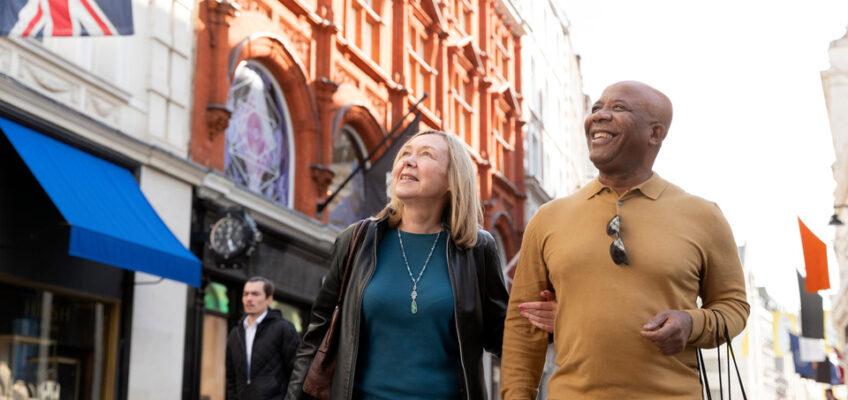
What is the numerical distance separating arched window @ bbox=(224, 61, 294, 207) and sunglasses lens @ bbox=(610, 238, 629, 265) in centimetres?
1341

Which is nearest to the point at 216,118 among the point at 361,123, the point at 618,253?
the point at 361,123

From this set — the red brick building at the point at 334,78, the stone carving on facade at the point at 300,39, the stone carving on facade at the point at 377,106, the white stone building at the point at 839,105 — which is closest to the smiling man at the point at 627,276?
the red brick building at the point at 334,78

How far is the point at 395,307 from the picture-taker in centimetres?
443

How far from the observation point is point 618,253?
3.52 metres

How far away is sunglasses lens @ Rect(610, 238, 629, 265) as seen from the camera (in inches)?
139

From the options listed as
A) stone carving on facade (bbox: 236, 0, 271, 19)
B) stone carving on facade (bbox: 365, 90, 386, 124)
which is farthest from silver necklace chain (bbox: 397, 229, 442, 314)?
stone carving on facade (bbox: 365, 90, 386, 124)

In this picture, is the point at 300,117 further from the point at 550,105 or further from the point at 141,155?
the point at 550,105

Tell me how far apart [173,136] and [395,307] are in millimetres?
10807

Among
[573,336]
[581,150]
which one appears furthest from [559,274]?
[581,150]

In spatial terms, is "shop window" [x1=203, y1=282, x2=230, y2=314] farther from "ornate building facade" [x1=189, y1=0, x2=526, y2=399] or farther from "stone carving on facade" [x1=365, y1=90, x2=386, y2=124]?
"stone carving on facade" [x1=365, y1=90, x2=386, y2=124]

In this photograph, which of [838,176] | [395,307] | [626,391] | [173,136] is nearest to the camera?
[626,391]

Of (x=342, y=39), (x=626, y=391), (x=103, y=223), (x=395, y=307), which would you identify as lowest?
(x=626, y=391)

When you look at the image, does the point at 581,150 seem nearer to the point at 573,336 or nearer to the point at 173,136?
the point at 173,136

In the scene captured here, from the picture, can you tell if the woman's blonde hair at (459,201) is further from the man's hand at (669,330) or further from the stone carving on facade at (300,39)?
the stone carving on facade at (300,39)
